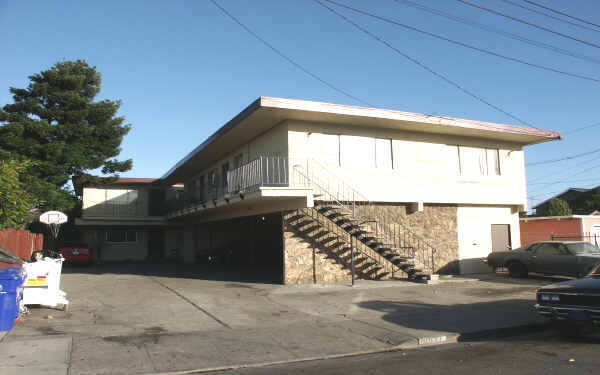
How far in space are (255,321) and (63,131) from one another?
72.9 feet

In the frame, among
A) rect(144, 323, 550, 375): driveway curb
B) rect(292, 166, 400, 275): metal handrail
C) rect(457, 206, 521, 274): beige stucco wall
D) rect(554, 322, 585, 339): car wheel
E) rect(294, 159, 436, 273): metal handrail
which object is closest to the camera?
rect(144, 323, 550, 375): driveway curb

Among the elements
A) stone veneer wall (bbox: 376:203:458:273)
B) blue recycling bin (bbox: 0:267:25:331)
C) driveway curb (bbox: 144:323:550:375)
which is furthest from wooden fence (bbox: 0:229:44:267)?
stone veneer wall (bbox: 376:203:458:273)

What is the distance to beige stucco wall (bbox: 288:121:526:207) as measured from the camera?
48.8ft

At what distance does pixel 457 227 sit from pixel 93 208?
24394 millimetres

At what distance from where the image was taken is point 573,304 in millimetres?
7203

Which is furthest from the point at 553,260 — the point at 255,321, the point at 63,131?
the point at 63,131

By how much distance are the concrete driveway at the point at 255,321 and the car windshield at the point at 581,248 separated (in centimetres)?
162

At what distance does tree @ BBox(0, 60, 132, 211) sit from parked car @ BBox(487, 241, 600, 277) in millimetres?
22500

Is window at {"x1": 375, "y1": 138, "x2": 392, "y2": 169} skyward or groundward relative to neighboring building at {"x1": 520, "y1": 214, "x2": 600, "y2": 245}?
skyward

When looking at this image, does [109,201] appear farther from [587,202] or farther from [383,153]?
[587,202]

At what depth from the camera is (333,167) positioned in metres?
15.0

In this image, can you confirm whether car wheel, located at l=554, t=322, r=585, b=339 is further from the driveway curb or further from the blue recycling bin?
the blue recycling bin

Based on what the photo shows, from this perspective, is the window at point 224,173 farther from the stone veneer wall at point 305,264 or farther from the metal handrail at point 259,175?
the stone veneer wall at point 305,264

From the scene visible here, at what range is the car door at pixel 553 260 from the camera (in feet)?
48.2
